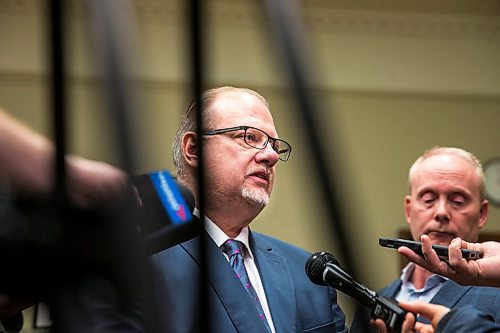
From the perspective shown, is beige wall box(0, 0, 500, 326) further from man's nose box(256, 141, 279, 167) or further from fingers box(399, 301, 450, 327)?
fingers box(399, 301, 450, 327)

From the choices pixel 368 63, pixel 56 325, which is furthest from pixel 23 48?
pixel 56 325

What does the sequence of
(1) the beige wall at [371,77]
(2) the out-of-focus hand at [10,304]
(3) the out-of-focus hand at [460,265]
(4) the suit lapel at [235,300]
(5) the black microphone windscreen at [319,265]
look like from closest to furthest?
(2) the out-of-focus hand at [10,304] < (5) the black microphone windscreen at [319,265] < (3) the out-of-focus hand at [460,265] < (4) the suit lapel at [235,300] < (1) the beige wall at [371,77]

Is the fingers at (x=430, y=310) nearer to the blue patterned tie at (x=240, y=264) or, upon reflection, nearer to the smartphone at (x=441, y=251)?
the smartphone at (x=441, y=251)

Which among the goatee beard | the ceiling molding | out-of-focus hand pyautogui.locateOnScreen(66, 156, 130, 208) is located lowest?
the goatee beard

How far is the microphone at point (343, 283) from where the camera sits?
3.61ft

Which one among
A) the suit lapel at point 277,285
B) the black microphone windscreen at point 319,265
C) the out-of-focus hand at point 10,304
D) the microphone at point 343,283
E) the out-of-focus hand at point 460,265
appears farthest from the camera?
the suit lapel at point 277,285

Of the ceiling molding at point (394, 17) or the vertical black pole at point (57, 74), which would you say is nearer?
the vertical black pole at point (57, 74)

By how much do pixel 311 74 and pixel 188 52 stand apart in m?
0.07

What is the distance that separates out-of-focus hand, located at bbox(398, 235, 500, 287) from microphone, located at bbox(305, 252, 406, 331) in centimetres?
22

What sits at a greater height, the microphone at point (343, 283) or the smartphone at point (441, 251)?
the smartphone at point (441, 251)

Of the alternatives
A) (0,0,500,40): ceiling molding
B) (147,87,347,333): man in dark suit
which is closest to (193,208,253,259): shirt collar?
(147,87,347,333): man in dark suit

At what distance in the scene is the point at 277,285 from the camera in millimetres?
1874

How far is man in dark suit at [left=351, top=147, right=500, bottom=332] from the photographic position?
2322mm

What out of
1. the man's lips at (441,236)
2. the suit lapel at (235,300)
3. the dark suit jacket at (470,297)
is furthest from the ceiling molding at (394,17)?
the suit lapel at (235,300)
